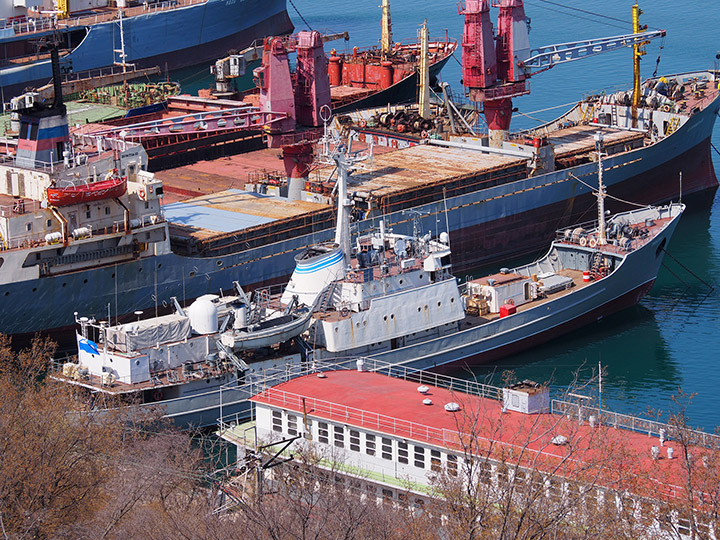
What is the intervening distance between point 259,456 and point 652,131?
44214mm

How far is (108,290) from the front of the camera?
47500mm

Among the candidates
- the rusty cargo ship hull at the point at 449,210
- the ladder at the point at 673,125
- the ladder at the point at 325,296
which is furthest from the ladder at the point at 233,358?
the ladder at the point at 673,125

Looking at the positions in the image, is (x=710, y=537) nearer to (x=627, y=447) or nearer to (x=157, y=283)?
(x=627, y=447)

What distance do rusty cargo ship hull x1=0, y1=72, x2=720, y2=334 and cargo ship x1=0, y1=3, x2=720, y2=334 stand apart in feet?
0.19

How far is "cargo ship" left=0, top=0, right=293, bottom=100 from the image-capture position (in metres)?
94.4

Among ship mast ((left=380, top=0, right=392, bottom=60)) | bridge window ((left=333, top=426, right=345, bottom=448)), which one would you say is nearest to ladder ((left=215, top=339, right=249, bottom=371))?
bridge window ((left=333, top=426, right=345, bottom=448))

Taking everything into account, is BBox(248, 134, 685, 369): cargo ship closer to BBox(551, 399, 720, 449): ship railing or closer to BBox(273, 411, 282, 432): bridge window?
BBox(273, 411, 282, 432): bridge window

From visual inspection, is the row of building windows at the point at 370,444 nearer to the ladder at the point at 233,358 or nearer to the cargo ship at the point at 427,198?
the ladder at the point at 233,358

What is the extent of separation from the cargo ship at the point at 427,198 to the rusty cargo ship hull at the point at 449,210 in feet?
0.19

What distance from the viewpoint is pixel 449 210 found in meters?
57.0

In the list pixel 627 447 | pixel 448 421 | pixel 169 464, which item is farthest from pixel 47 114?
pixel 627 447

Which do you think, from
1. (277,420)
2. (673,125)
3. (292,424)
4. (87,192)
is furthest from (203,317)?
(673,125)

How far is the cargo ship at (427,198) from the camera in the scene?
47.7 m

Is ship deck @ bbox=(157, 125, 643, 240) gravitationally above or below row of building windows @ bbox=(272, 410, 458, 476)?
above
